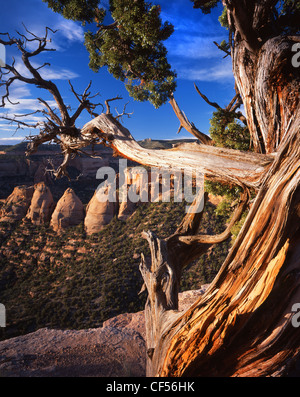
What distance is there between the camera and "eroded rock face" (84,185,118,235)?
3212 cm

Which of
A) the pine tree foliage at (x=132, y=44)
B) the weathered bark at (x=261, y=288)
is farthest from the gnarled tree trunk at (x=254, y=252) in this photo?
the pine tree foliage at (x=132, y=44)

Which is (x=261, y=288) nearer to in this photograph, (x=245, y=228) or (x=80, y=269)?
(x=245, y=228)

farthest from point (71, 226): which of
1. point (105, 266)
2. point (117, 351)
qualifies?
point (117, 351)

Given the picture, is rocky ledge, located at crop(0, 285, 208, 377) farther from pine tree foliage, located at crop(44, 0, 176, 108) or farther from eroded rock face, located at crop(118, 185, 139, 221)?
eroded rock face, located at crop(118, 185, 139, 221)

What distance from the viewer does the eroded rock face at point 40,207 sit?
34219 mm

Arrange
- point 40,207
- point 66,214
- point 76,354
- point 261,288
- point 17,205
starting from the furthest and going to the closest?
point 17,205
point 40,207
point 66,214
point 76,354
point 261,288

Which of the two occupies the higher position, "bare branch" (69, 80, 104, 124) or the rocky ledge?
"bare branch" (69, 80, 104, 124)

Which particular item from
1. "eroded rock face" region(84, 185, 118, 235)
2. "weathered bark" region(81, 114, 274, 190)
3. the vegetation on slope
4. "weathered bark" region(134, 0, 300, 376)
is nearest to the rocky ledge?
"weathered bark" region(134, 0, 300, 376)

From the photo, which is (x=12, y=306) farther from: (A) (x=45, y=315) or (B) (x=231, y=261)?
(B) (x=231, y=261)

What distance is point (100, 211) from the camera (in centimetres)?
3269

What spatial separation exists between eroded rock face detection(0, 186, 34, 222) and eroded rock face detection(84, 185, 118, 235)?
417 inches

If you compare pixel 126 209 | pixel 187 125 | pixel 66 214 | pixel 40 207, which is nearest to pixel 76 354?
pixel 187 125

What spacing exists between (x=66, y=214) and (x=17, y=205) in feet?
29.6
